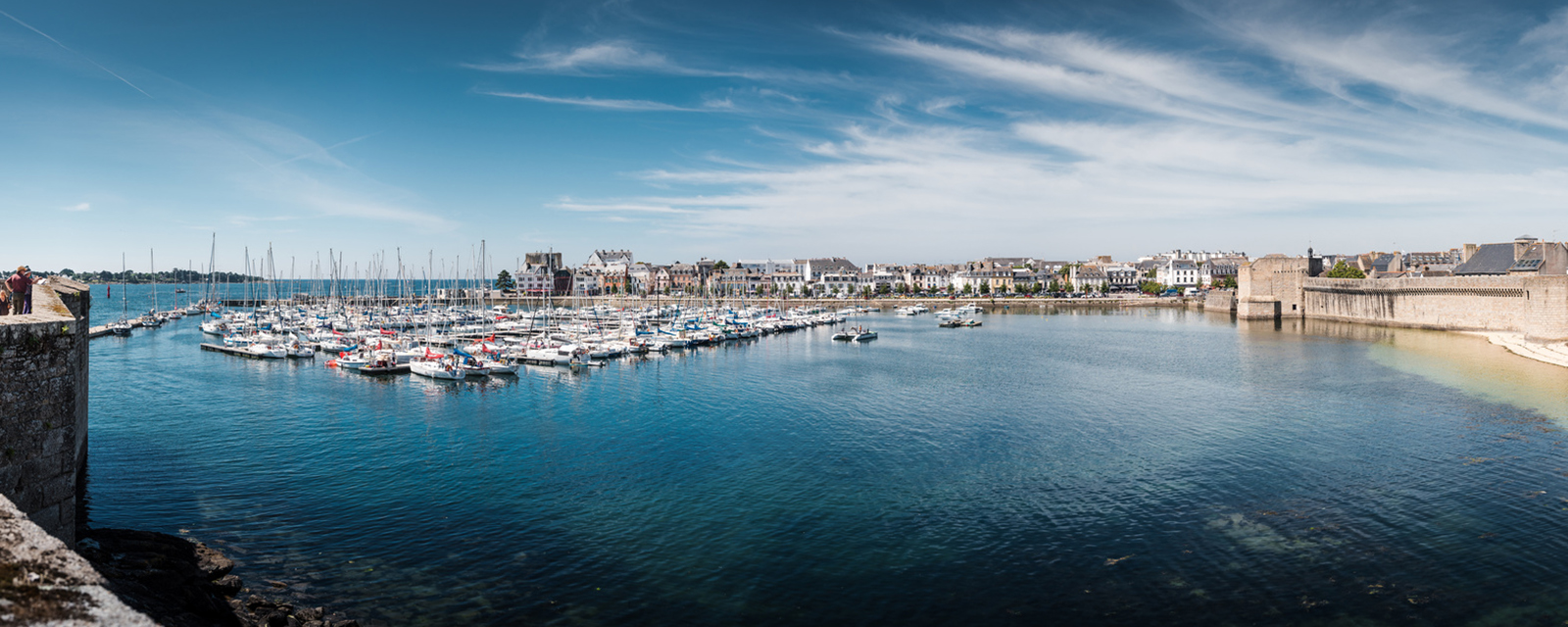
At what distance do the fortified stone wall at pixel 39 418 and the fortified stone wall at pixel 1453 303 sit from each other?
6816 centimetres

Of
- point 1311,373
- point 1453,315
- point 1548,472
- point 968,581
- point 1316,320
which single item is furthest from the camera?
point 1316,320

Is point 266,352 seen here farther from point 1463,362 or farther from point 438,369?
point 1463,362

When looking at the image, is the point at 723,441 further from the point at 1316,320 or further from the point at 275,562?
the point at 1316,320

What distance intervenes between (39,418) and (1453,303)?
8246cm

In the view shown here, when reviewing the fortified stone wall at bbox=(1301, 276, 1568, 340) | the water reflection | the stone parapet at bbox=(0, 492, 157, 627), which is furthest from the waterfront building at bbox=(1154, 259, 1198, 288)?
the stone parapet at bbox=(0, 492, 157, 627)

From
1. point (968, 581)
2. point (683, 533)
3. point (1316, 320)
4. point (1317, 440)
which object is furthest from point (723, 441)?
point (1316, 320)

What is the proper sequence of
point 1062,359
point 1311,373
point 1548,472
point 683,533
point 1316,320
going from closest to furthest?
point 683,533 < point 1548,472 < point 1311,373 < point 1062,359 < point 1316,320

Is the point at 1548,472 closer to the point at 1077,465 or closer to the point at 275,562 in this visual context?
the point at 1077,465

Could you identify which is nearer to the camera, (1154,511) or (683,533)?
(683,533)

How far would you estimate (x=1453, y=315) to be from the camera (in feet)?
206

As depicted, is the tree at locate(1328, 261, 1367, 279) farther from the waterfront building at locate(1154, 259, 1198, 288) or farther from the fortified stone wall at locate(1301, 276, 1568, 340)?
the waterfront building at locate(1154, 259, 1198, 288)

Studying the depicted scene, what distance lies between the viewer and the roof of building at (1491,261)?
→ 6481 centimetres

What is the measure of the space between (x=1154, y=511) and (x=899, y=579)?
24.4 ft

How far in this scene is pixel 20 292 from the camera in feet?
44.0
